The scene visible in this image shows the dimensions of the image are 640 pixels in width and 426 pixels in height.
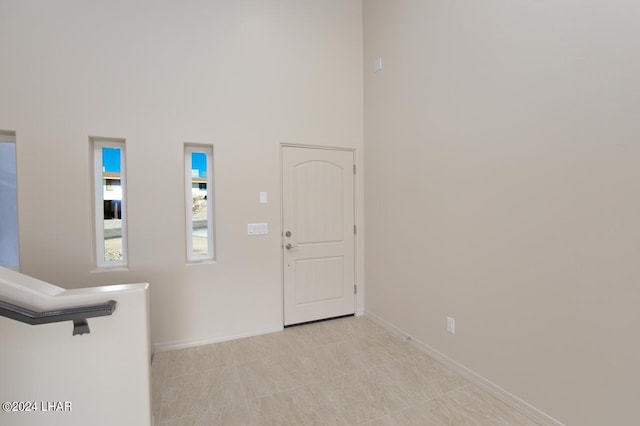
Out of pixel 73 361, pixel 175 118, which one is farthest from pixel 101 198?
pixel 73 361

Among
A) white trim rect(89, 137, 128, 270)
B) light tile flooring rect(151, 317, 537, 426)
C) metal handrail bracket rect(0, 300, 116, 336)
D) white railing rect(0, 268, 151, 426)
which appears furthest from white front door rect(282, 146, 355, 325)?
metal handrail bracket rect(0, 300, 116, 336)

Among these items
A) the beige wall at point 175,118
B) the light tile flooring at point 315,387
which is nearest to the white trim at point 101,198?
the beige wall at point 175,118

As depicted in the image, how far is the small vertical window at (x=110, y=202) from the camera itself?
290 centimetres

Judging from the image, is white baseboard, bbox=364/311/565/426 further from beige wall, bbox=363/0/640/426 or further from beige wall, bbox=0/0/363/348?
beige wall, bbox=0/0/363/348

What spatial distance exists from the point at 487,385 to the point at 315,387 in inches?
53.1

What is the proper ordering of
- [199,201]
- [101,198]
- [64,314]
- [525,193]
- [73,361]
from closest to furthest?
[64,314] → [73,361] → [525,193] → [101,198] → [199,201]

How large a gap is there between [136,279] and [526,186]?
11.3ft

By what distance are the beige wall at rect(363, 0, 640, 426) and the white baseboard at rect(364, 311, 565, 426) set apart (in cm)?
4

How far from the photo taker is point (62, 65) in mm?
2648

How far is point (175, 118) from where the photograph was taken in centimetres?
299

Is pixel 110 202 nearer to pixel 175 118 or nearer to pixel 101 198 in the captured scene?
pixel 101 198

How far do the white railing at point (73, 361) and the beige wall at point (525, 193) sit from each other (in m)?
2.37

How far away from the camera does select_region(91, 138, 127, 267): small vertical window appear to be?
114 inches

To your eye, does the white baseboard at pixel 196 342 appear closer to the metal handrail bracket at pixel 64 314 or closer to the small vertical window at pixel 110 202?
the small vertical window at pixel 110 202
